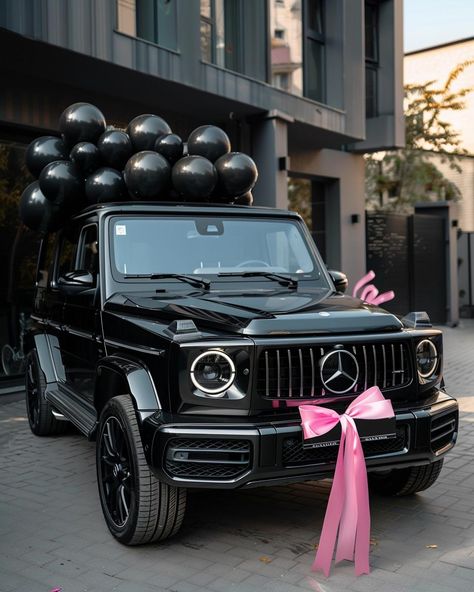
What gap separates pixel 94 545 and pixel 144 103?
8072 millimetres

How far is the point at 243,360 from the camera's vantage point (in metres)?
3.64

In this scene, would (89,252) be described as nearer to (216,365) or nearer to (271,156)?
(216,365)

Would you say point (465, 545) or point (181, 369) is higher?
point (181, 369)

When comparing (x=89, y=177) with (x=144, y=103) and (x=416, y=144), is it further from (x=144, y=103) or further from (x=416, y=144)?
(x=416, y=144)

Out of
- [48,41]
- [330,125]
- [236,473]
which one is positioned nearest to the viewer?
[236,473]

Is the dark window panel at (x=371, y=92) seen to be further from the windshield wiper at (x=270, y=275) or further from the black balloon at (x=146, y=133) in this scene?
the windshield wiper at (x=270, y=275)

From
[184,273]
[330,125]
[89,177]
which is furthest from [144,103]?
[184,273]

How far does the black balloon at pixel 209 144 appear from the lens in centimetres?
618

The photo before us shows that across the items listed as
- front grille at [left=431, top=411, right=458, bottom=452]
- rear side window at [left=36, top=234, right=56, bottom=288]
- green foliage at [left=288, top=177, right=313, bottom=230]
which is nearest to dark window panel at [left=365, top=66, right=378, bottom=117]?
green foliage at [left=288, top=177, right=313, bottom=230]

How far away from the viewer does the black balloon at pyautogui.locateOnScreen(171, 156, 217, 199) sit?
18.4ft

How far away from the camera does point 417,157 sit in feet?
83.1

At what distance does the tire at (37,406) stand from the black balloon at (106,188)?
1.51m

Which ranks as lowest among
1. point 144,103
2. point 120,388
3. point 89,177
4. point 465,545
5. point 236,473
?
point 465,545

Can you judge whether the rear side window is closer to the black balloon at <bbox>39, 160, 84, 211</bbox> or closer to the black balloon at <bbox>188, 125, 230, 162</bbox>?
the black balloon at <bbox>39, 160, 84, 211</bbox>
